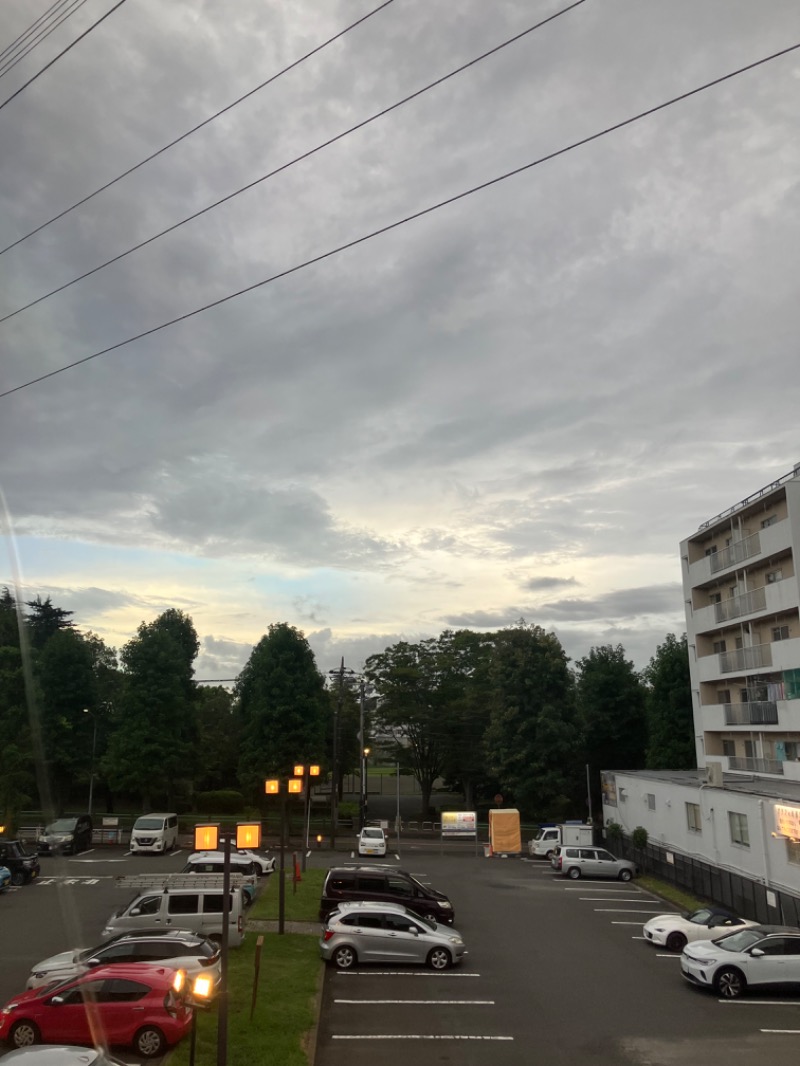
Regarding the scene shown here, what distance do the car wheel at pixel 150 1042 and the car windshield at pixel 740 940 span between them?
40.6 feet

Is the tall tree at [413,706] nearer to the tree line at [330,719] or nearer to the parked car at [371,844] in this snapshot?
the tree line at [330,719]

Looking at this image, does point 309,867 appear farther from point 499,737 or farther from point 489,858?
point 499,737

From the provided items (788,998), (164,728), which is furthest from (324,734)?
(788,998)

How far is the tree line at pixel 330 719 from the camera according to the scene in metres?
48.9

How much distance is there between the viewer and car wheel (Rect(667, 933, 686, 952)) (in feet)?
71.7

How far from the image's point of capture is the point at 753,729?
117 feet

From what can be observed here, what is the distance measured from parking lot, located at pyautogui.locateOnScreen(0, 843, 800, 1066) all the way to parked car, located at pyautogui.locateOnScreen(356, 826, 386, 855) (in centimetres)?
1284

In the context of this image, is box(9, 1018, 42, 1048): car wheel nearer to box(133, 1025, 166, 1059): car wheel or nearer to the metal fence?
box(133, 1025, 166, 1059): car wheel

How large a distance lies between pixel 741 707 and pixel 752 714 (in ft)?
4.31

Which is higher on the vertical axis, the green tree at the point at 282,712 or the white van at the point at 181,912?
the green tree at the point at 282,712

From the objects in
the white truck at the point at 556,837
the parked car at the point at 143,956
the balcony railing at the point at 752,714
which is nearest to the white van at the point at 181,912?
the parked car at the point at 143,956

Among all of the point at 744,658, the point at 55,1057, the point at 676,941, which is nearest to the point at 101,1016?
the point at 55,1057

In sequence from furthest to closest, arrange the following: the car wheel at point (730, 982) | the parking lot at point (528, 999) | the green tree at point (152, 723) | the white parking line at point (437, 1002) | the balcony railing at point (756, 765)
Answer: the green tree at point (152, 723)
the balcony railing at point (756, 765)
the car wheel at point (730, 982)
the white parking line at point (437, 1002)
the parking lot at point (528, 999)

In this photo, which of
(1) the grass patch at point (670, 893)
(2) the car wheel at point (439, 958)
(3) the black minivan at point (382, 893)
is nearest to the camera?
(2) the car wheel at point (439, 958)
